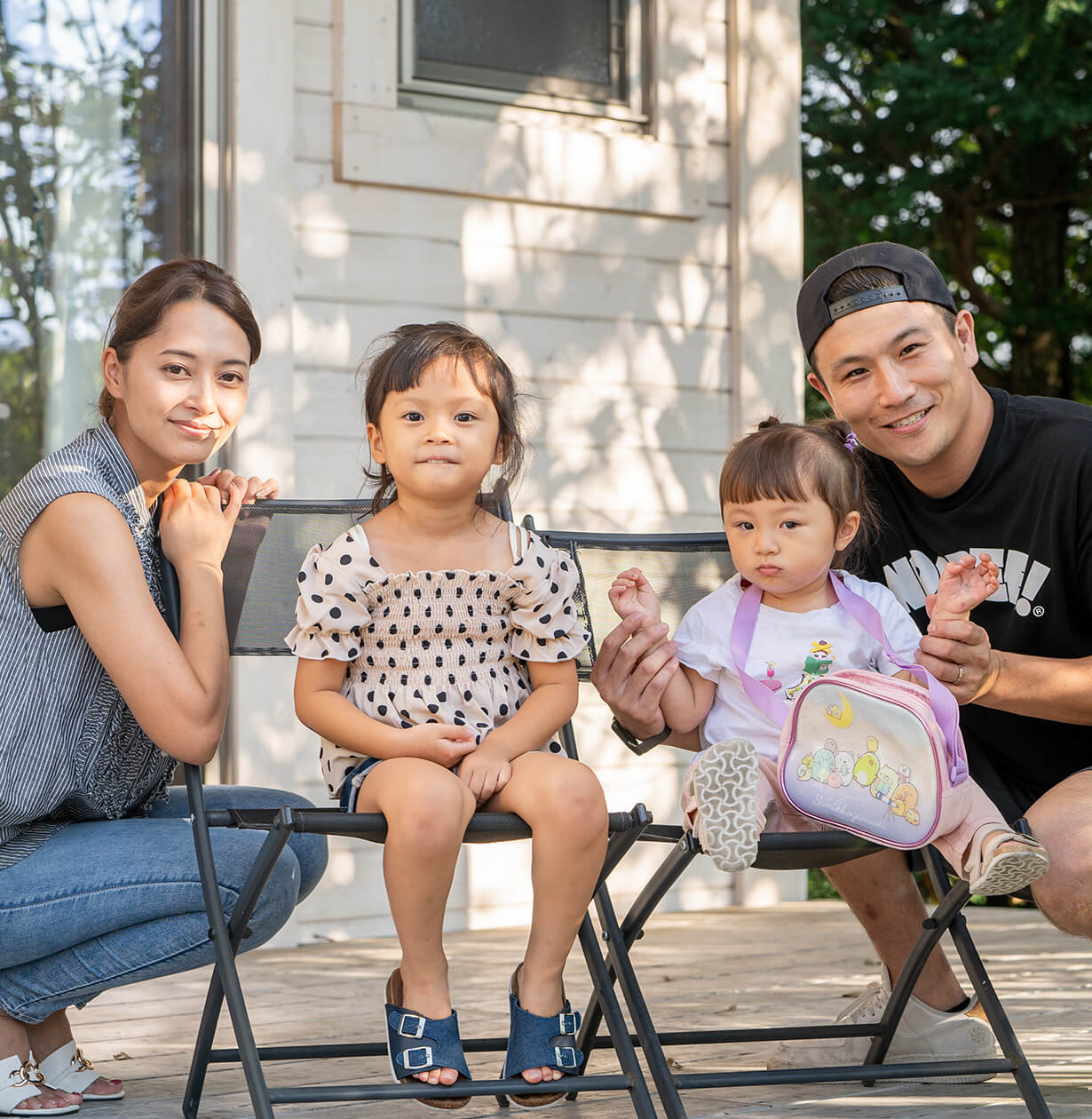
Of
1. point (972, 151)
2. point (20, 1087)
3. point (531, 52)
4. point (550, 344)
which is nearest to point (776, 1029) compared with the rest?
point (20, 1087)

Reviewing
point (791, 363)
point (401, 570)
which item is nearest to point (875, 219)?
point (791, 363)

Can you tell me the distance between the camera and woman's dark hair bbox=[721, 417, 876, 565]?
8.38 ft

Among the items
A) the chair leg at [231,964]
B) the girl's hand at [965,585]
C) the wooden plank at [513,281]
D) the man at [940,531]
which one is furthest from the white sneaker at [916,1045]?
the wooden plank at [513,281]

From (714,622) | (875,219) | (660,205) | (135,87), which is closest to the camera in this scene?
(714,622)

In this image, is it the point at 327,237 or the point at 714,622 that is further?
the point at 327,237

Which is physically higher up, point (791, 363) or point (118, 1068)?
point (791, 363)

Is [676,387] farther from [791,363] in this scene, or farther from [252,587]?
[252,587]

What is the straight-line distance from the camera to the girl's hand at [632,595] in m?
2.58

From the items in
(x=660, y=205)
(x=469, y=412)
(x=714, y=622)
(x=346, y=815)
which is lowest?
(x=346, y=815)

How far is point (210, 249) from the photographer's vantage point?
13.7ft

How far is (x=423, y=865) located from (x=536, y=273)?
290 cm

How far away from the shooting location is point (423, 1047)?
2.07 meters

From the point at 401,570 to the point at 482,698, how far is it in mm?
240

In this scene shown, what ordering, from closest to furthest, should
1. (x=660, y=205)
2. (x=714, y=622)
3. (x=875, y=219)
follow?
(x=714, y=622) → (x=660, y=205) → (x=875, y=219)
